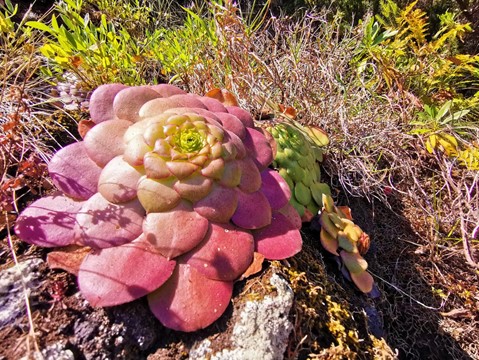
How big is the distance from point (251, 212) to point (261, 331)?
0.90 ft

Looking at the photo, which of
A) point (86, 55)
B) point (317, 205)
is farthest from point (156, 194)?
point (86, 55)

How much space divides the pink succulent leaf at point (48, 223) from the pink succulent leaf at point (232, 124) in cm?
44

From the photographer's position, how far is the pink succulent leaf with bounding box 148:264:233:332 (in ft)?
2.23

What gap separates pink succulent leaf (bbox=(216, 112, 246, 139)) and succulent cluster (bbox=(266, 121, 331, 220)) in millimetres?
205

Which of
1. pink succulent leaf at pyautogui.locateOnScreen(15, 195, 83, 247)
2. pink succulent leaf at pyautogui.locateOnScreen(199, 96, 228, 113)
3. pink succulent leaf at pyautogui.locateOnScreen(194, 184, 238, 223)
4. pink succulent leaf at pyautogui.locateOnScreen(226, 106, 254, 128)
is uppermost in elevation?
pink succulent leaf at pyautogui.locateOnScreen(199, 96, 228, 113)

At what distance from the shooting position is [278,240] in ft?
2.70

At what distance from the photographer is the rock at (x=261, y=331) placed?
26.3 inches

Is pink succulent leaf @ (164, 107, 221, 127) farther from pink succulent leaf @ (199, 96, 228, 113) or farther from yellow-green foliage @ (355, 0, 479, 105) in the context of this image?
yellow-green foliage @ (355, 0, 479, 105)

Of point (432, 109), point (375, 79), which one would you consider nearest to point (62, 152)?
point (432, 109)

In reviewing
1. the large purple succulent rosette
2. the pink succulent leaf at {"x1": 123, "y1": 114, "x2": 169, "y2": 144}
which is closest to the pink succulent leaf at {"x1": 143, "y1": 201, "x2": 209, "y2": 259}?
the large purple succulent rosette

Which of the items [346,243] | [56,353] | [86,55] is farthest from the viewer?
[86,55]

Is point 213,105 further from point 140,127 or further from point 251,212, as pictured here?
point 251,212

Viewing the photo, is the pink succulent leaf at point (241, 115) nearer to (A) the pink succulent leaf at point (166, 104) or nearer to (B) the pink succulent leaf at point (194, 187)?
(A) the pink succulent leaf at point (166, 104)

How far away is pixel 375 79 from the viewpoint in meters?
1.86
